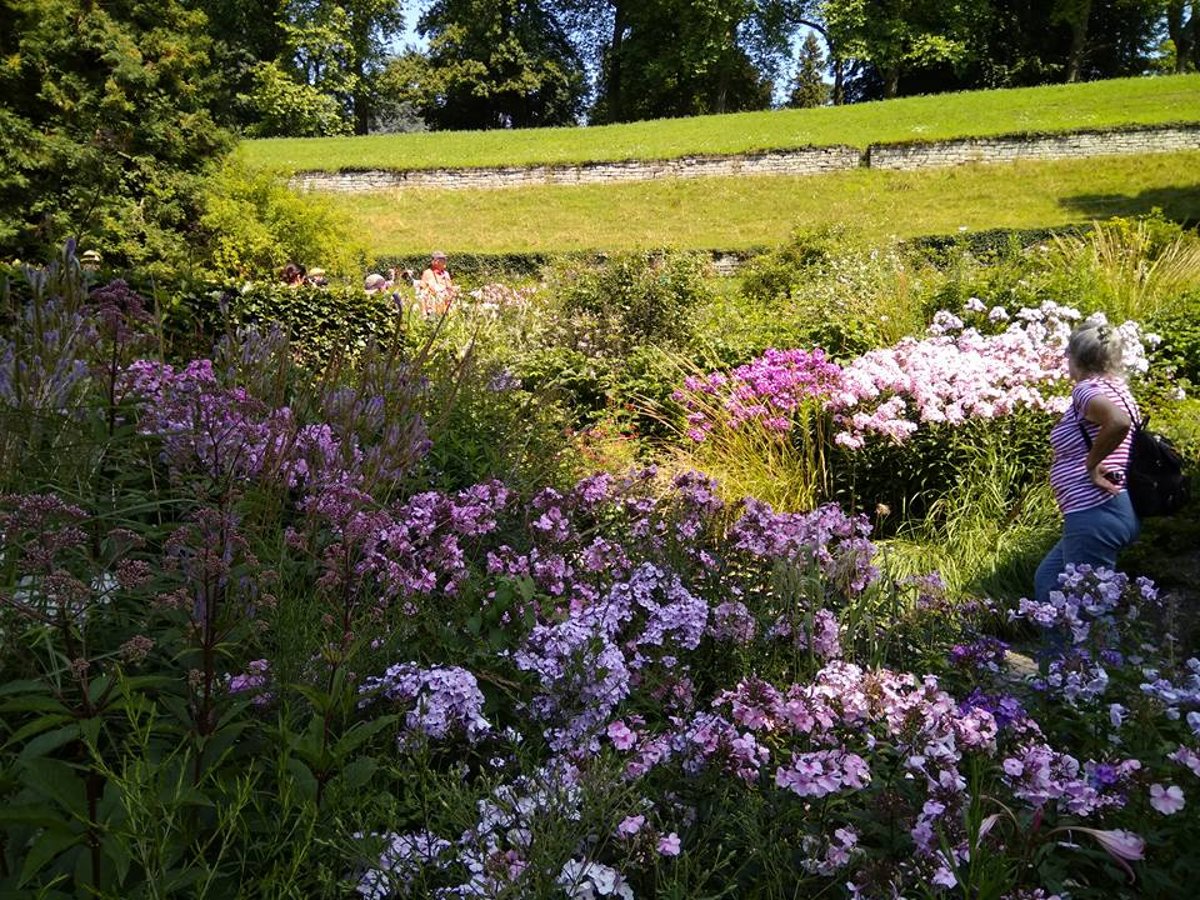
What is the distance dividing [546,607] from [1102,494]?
9.86ft

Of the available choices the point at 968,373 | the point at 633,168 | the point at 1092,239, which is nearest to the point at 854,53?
the point at 633,168

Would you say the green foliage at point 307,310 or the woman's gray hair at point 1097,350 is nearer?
the woman's gray hair at point 1097,350

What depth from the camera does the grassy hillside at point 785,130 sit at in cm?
2388

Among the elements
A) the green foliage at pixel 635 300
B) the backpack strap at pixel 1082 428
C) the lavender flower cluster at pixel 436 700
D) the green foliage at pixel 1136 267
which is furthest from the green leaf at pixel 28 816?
the green foliage at pixel 1136 267

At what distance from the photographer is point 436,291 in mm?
10055

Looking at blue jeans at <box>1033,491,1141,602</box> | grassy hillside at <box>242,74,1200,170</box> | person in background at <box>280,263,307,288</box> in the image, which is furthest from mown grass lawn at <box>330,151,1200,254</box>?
blue jeans at <box>1033,491,1141,602</box>

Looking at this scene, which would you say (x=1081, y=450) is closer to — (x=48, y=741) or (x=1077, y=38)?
(x=48, y=741)

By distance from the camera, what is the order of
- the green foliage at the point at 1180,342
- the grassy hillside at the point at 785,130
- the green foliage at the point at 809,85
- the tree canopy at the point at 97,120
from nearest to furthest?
the green foliage at the point at 1180,342, the tree canopy at the point at 97,120, the grassy hillside at the point at 785,130, the green foliage at the point at 809,85

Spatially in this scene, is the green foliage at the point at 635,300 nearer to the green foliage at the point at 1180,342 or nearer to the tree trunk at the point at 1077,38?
the green foliage at the point at 1180,342

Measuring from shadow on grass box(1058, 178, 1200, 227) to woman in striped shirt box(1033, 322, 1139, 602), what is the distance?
14.4 metres

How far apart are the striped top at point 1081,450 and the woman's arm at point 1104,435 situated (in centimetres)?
3

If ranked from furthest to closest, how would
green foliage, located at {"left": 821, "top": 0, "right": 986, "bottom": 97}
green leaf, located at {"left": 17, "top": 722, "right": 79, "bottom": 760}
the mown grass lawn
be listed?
green foliage, located at {"left": 821, "top": 0, "right": 986, "bottom": 97} < the mown grass lawn < green leaf, located at {"left": 17, "top": 722, "right": 79, "bottom": 760}

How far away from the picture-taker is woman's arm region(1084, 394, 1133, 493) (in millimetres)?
3965

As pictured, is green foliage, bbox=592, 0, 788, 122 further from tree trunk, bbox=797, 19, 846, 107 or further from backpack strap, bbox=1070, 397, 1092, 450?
backpack strap, bbox=1070, 397, 1092, 450
